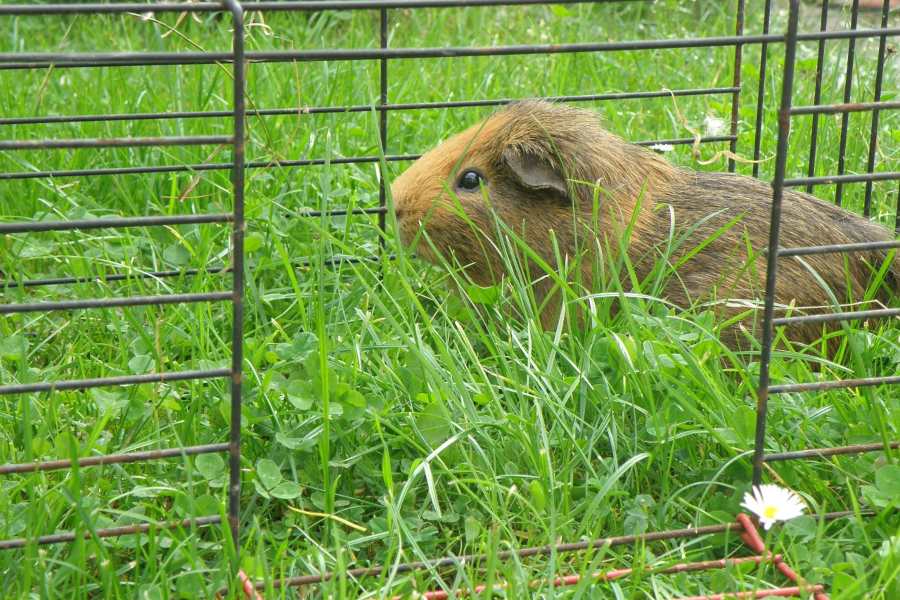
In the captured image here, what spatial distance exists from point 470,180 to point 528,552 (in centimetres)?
160

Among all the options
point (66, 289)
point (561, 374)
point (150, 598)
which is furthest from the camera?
point (66, 289)

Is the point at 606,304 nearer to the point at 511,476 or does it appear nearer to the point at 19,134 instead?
the point at 511,476

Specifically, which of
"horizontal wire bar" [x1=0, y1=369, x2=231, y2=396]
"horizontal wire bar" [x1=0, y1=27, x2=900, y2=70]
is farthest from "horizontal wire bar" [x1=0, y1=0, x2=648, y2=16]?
"horizontal wire bar" [x1=0, y1=369, x2=231, y2=396]

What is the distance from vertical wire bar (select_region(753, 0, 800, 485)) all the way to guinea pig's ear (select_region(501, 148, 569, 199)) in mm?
1179

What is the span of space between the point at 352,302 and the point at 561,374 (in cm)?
81

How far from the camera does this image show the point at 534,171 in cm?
367

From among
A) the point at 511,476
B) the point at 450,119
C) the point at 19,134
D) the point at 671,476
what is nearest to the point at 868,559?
the point at 671,476

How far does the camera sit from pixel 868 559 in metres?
2.45

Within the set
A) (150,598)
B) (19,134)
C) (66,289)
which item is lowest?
(150,598)

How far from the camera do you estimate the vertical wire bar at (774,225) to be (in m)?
2.36

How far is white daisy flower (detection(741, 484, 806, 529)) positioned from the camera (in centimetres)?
249

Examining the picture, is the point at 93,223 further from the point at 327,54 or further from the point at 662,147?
the point at 662,147

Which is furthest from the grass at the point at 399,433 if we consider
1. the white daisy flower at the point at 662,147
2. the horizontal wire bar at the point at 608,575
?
the white daisy flower at the point at 662,147

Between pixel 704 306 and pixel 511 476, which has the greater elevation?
pixel 704 306
